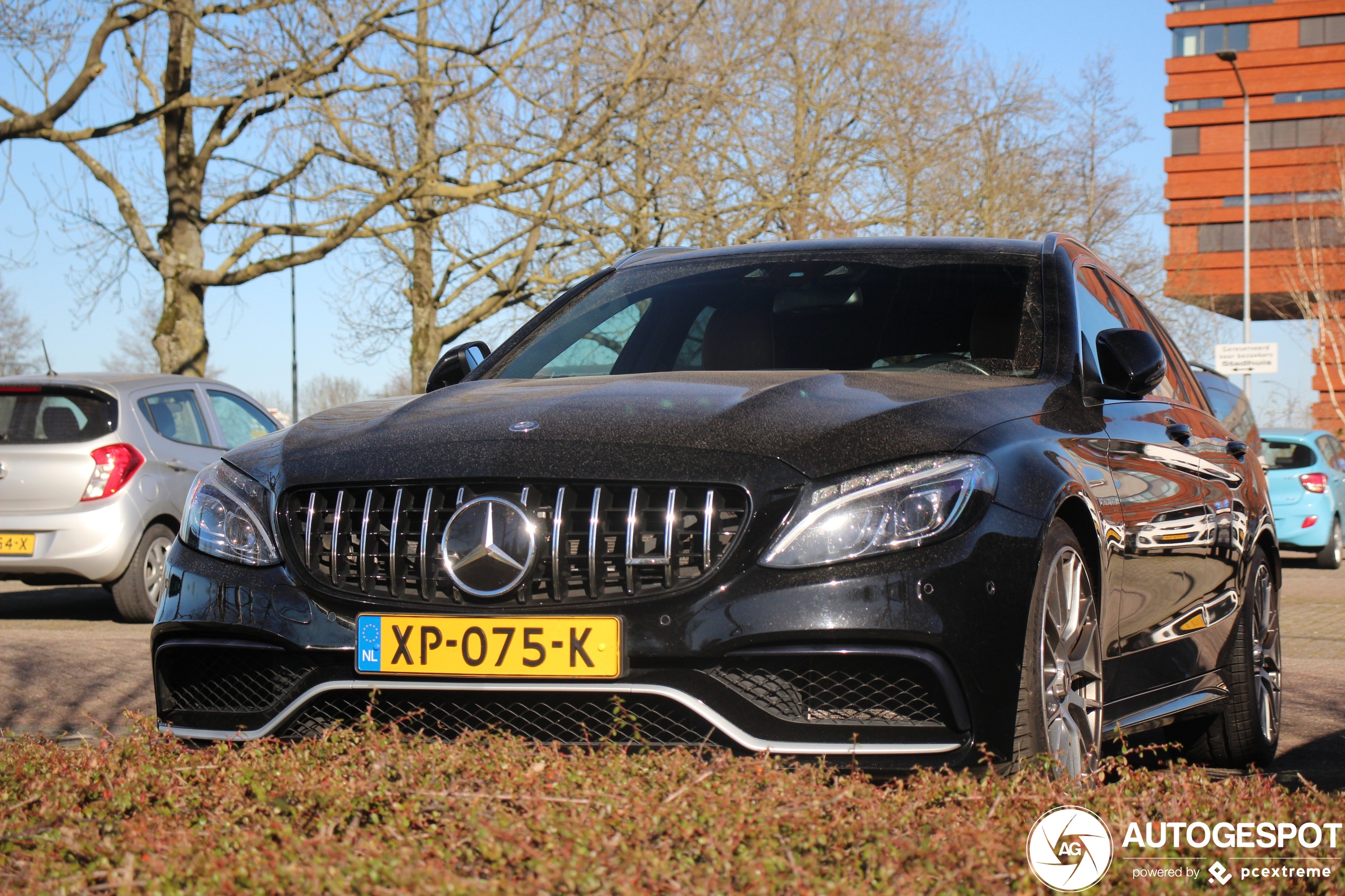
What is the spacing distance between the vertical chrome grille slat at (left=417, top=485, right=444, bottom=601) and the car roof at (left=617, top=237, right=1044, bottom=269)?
2.08 metres

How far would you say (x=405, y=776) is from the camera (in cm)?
295

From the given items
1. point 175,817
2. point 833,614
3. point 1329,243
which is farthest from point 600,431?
point 1329,243

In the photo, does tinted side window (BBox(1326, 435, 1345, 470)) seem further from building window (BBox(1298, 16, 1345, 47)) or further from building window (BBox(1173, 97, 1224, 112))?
building window (BBox(1173, 97, 1224, 112))

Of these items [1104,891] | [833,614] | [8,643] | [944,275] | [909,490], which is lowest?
[8,643]

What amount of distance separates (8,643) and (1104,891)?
7.33 metres

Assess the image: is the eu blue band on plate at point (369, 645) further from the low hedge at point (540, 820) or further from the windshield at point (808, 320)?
the windshield at point (808, 320)

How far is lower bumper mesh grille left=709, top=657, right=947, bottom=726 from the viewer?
3.21 m

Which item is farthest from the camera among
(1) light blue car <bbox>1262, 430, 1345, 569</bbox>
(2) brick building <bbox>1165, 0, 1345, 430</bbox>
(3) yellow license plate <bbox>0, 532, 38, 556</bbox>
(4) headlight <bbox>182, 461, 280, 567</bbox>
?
(2) brick building <bbox>1165, 0, 1345, 430</bbox>

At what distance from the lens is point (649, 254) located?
569 centimetres

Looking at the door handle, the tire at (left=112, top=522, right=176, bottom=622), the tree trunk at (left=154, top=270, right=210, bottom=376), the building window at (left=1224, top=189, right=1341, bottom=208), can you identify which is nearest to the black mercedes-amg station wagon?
the door handle

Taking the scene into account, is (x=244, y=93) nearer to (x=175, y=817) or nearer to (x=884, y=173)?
(x=884, y=173)

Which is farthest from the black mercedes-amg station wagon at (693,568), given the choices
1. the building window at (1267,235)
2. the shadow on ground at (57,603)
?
the building window at (1267,235)

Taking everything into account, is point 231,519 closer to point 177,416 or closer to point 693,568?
point 693,568

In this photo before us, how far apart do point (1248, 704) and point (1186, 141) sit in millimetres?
80345
